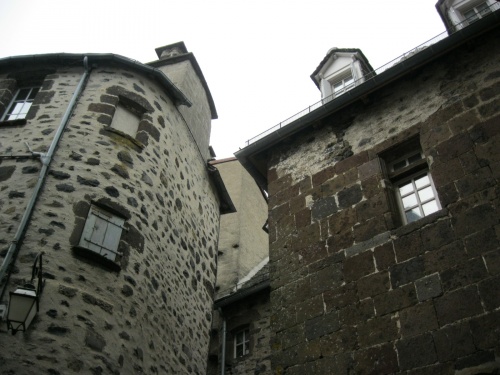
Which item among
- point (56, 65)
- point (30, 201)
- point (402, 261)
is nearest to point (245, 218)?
point (56, 65)

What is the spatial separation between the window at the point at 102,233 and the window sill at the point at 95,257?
0.09m

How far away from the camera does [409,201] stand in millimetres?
5934

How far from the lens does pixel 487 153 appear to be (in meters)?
5.37

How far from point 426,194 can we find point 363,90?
204cm

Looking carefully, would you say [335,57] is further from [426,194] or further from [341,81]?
[426,194]

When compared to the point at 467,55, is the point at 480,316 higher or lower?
lower

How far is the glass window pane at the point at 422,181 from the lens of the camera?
5.95 metres

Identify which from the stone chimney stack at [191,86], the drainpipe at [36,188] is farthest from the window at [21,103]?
the stone chimney stack at [191,86]

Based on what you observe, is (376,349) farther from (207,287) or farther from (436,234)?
(207,287)

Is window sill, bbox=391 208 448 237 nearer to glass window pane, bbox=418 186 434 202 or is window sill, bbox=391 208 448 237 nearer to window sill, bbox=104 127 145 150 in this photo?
glass window pane, bbox=418 186 434 202

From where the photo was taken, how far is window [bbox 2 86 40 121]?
8844 millimetres

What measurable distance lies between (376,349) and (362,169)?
2.44 metres

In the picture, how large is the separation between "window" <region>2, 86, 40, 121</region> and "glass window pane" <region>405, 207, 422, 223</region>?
6.68 meters

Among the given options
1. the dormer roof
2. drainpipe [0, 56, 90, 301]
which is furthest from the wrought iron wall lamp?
the dormer roof
